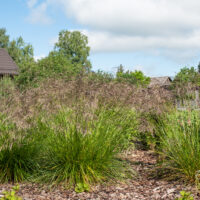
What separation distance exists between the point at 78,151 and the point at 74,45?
40823 mm

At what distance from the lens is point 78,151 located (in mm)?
4512

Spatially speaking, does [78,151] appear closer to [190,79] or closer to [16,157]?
[16,157]

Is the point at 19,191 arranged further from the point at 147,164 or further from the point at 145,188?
the point at 147,164

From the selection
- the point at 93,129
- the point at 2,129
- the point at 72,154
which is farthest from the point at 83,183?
the point at 2,129

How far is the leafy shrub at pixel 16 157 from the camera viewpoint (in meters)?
4.91

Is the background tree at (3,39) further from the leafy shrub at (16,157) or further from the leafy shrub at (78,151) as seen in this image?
the leafy shrub at (78,151)

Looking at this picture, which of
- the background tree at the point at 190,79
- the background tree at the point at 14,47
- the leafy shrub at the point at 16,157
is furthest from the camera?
the background tree at the point at 14,47

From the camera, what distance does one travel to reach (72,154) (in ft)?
14.8

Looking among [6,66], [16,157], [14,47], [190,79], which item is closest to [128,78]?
[190,79]

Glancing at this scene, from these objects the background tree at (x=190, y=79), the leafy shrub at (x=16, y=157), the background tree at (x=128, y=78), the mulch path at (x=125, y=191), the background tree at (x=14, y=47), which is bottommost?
the mulch path at (x=125, y=191)

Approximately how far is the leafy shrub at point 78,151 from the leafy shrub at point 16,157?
0.91 ft

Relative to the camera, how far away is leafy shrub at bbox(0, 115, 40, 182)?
16.1ft

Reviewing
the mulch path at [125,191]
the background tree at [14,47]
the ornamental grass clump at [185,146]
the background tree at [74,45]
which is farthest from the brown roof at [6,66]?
Result: the ornamental grass clump at [185,146]

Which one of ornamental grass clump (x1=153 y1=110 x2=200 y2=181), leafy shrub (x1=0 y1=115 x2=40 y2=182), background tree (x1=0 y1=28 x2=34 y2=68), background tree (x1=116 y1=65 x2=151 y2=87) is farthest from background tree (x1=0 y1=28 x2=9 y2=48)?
ornamental grass clump (x1=153 y1=110 x2=200 y2=181)
